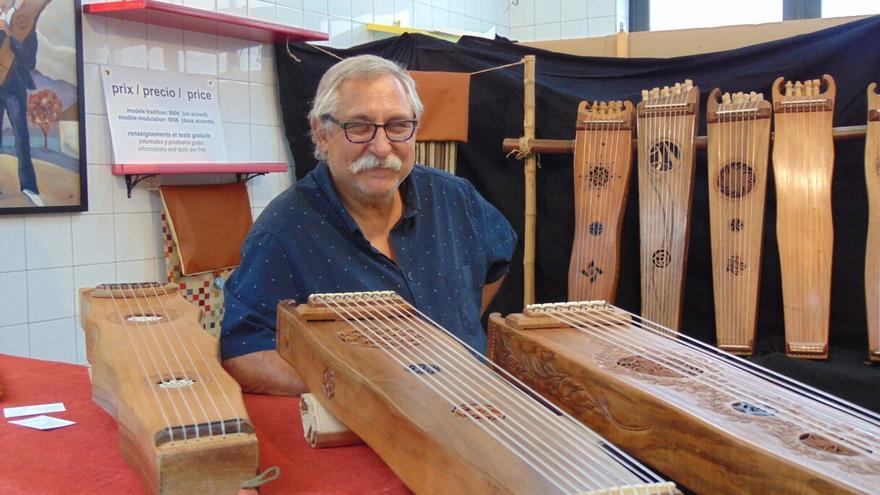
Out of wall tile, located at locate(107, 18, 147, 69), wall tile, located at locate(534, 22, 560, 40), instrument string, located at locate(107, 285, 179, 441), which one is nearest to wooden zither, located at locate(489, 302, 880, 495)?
instrument string, located at locate(107, 285, 179, 441)

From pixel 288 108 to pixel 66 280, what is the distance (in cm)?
135

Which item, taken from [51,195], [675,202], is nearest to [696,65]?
[675,202]

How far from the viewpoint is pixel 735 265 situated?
2969 millimetres

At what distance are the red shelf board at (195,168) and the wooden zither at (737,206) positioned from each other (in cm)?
194

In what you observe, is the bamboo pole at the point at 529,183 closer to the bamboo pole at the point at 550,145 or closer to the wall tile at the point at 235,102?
the bamboo pole at the point at 550,145

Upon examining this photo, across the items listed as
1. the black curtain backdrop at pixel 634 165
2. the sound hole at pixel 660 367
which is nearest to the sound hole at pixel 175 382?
the sound hole at pixel 660 367

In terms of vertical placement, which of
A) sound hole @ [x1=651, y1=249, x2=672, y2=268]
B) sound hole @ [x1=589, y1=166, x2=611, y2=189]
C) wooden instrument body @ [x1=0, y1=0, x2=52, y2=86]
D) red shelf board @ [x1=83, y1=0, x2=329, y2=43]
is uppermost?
red shelf board @ [x1=83, y1=0, x2=329, y2=43]

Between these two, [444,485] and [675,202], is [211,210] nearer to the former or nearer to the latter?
[675,202]

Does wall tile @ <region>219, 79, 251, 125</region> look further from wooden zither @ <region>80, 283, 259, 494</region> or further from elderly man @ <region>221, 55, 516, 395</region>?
wooden zither @ <region>80, 283, 259, 494</region>

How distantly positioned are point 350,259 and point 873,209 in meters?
1.92

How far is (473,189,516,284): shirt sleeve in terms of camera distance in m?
2.20

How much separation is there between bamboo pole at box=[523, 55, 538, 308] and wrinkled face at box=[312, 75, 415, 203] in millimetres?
1678

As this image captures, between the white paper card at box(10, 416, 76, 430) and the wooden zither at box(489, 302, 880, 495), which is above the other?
the wooden zither at box(489, 302, 880, 495)

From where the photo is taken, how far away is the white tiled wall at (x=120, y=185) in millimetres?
3041
